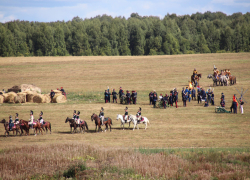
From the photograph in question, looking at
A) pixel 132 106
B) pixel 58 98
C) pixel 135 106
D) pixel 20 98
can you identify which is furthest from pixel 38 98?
pixel 135 106

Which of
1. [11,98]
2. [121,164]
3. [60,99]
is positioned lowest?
[121,164]

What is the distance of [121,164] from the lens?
1240 centimetres

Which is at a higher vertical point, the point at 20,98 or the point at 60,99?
the point at 20,98

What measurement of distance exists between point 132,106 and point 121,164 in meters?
18.7

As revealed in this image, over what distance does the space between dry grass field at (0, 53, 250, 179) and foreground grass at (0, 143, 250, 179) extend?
123 cm

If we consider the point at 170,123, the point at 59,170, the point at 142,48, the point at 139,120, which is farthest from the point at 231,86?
the point at 142,48

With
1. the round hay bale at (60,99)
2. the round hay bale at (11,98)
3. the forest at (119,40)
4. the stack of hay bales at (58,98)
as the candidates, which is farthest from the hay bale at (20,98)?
the forest at (119,40)

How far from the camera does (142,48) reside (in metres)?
104

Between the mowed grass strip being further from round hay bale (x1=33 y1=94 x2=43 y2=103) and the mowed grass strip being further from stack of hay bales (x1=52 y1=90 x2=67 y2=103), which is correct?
stack of hay bales (x1=52 y1=90 x2=67 y2=103)

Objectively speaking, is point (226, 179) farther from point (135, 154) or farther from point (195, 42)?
point (195, 42)

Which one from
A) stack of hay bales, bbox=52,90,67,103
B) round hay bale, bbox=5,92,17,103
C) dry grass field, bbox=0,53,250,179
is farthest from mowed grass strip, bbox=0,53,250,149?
round hay bale, bbox=5,92,17,103

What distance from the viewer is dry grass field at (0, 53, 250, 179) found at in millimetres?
18234

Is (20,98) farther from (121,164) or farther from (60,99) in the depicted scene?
(121,164)

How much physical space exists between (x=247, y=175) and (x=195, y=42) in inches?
3867
